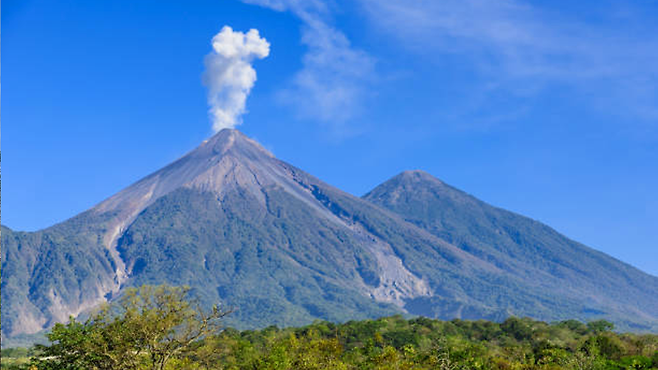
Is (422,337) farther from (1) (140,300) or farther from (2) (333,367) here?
(1) (140,300)

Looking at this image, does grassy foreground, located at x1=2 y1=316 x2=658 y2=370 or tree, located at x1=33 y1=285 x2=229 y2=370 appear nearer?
tree, located at x1=33 y1=285 x2=229 y2=370

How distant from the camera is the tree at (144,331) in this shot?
3491 centimetres

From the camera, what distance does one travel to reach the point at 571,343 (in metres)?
A: 90.7

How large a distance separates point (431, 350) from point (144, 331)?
36774 millimetres

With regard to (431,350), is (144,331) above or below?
below

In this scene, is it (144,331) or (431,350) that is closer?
(144,331)

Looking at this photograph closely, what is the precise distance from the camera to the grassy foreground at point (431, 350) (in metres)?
45.6

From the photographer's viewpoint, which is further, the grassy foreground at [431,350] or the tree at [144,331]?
the grassy foreground at [431,350]

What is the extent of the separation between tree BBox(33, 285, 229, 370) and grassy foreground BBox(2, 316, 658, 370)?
1.95 meters

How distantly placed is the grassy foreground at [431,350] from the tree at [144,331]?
1.95 meters

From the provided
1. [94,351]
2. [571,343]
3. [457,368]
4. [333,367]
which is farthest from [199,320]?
[571,343]

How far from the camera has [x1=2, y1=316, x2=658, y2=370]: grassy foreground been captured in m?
45.6

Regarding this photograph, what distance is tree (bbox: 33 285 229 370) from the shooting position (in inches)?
1374

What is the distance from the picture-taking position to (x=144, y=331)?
34562 millimetres
